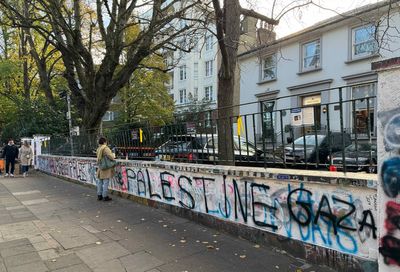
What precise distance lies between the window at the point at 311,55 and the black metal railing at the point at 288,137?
600 inches

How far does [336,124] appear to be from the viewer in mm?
4336

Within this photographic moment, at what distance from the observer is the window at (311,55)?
66.4 ft

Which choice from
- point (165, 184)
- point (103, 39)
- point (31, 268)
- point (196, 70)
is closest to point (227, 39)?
point (165, 184)

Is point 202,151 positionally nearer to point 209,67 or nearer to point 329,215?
point 329,215

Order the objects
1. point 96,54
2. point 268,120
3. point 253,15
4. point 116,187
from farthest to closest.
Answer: point 96,54 < point 116,187 < point 253,15 < point 268,120

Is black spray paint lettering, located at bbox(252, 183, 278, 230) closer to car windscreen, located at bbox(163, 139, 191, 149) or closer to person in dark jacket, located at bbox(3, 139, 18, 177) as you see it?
car windscreen, located at bbox(163, 139, 191, 149)

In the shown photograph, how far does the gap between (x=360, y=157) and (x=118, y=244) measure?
12.0 ft

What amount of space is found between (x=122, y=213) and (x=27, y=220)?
1.88m

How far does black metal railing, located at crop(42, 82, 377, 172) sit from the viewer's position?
4168 mm

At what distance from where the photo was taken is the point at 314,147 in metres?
4.69

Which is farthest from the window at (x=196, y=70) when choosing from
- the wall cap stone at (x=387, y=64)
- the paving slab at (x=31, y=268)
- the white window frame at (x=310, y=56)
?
the wall cap stone at (x=387, y=64)

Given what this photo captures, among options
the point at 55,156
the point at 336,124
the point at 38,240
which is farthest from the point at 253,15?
the point at 55,156

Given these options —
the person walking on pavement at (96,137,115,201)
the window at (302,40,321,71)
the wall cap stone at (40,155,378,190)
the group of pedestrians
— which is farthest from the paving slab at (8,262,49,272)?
the window at (302,40,321,71)

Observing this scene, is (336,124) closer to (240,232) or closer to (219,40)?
(240,232)
